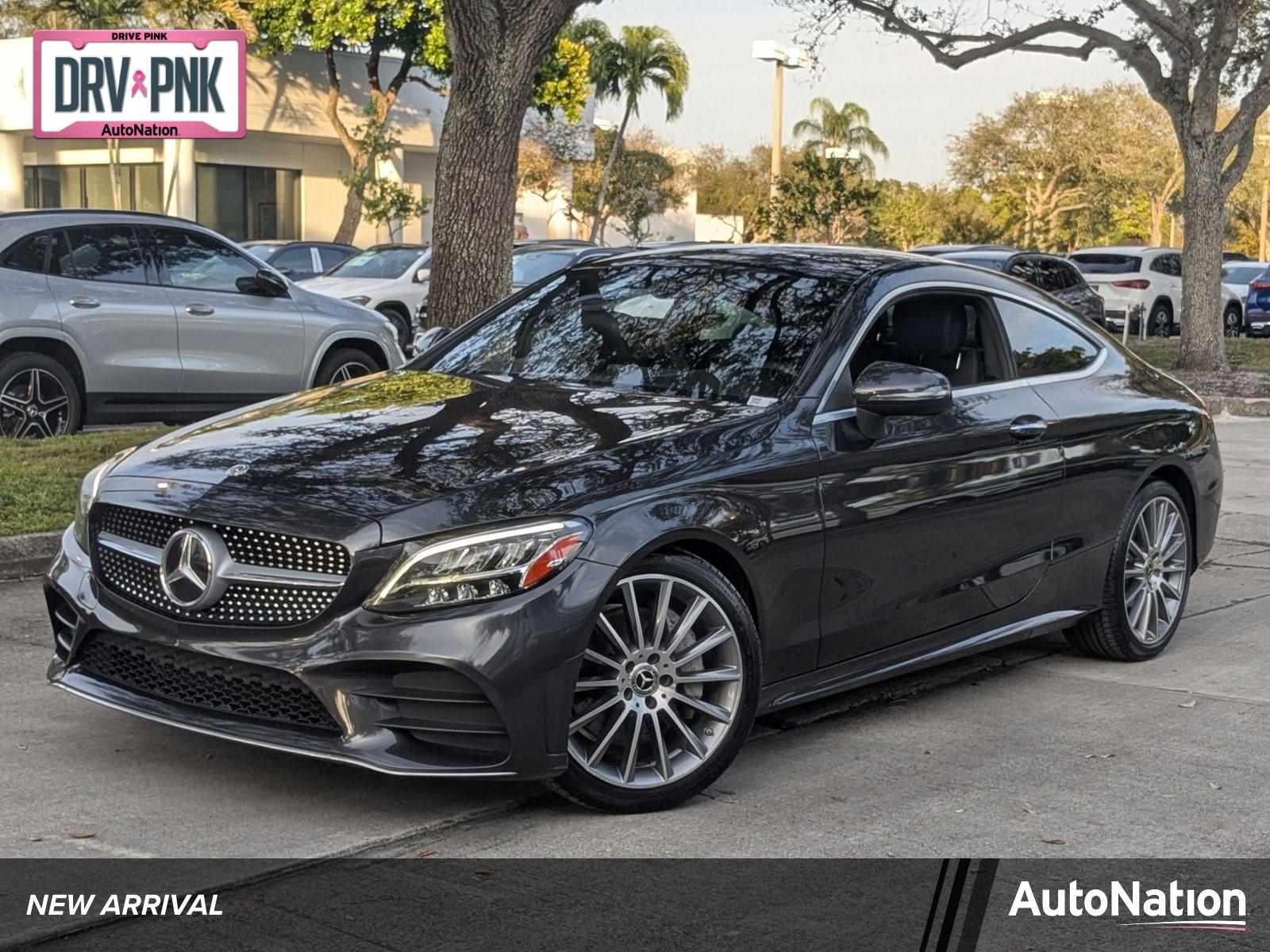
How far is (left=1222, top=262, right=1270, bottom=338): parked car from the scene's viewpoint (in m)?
36.2

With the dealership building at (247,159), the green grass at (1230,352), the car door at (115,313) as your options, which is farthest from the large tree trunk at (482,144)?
the dealership building at (247,159)

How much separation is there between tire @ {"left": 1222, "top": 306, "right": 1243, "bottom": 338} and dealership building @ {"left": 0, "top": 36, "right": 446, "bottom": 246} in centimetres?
1891

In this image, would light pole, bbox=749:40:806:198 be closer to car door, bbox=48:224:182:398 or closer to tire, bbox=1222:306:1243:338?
tire, bbox=1222:306:1243:338

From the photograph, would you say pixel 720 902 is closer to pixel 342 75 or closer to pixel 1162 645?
pixel 1162 645

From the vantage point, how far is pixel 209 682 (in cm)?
472

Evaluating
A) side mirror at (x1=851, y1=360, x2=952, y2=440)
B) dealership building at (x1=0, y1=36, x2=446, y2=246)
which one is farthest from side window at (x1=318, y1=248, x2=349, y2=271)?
side mirror at (x1=851, y1=360, x2=952, y2=440)

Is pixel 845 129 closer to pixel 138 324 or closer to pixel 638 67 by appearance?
pixel 638 67

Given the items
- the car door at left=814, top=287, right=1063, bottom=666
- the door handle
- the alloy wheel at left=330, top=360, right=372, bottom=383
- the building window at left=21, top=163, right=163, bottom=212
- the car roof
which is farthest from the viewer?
the building window at left=21, top=163, right=163, bottom=212

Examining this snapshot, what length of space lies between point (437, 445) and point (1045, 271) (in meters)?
21.3

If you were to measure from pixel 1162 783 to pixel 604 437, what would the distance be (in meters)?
1.97

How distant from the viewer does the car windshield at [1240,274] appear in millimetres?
38469

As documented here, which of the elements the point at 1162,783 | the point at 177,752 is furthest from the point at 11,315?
the point at 1162,783

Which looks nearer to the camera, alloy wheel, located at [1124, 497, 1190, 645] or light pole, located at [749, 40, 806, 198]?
alloy wheel, located at [1124, 497, 1190, 645]

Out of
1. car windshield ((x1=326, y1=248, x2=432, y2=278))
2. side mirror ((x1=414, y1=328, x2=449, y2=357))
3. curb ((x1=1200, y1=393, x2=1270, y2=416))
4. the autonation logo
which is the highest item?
car windshield ((x1=326, y1=248, x2=432, y2=278))
